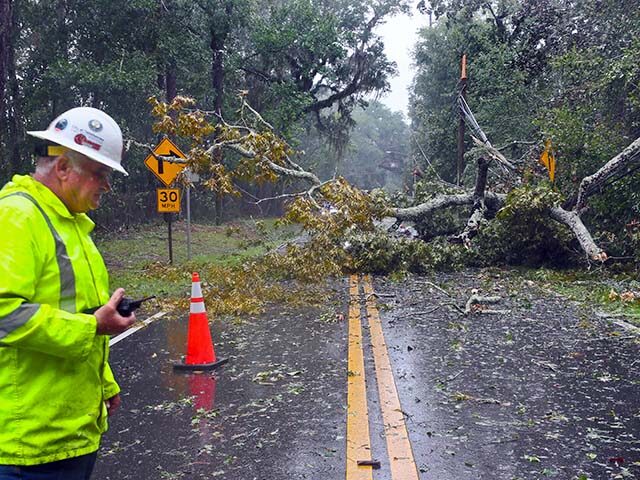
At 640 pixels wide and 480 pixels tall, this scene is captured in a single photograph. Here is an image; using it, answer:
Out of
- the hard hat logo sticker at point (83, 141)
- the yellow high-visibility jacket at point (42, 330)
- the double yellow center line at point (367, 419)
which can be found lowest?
the double yellow center line at point (367, 419)

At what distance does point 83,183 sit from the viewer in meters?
2.48

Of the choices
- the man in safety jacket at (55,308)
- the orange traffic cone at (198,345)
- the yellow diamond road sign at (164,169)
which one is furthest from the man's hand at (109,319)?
the yellow diamond road sign at (164,169)

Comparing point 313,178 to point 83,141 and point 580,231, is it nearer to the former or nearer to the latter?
point 580,231

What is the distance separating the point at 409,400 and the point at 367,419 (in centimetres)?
65

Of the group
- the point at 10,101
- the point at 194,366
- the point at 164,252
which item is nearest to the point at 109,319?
the point at 194,366

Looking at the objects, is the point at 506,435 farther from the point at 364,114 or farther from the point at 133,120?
the point at 364,114

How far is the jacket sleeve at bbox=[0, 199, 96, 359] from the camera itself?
219 cm

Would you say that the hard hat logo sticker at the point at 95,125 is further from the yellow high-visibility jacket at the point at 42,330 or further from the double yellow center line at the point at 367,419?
Result: the double yellow center line at the point at 367,419

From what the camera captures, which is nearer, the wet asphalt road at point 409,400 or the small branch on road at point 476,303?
the wet asphalt road at point 409,400

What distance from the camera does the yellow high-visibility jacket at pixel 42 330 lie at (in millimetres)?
2207

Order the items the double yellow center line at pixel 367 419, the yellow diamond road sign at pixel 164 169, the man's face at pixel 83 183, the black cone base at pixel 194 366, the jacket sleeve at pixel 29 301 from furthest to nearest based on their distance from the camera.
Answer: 1. the yellow diamond road sign at pixel 164 169
2. the black cone base at pixel 194 366
3. the double yellow center line at pixel 367 419
4. the man's face at pixel 83 183
5. the jacket sleeve at pixel 29 301

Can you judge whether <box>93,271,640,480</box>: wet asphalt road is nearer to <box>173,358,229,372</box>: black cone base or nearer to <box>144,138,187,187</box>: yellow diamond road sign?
<box>173,358,229,372</box>: black cone base

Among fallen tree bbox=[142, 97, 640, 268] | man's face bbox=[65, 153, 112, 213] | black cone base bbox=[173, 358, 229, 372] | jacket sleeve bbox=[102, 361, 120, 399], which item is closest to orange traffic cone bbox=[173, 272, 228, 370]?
black cone base bbox=[173, 358, 229, 372]

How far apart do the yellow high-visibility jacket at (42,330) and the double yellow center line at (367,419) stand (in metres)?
2.32
